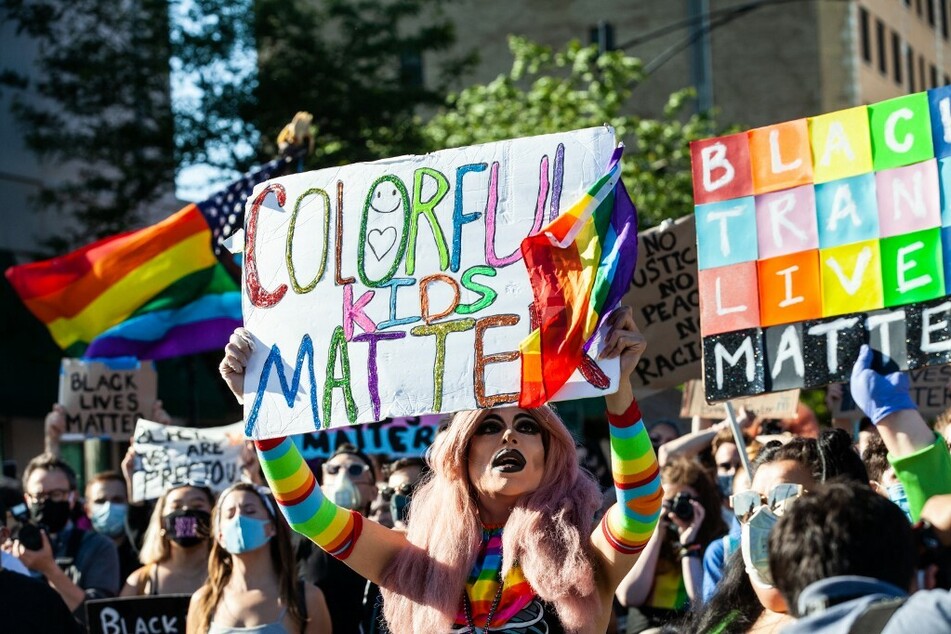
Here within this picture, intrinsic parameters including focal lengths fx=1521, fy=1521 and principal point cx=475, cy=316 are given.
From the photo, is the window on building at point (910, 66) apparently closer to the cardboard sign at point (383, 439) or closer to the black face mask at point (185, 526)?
the cardboard sign at point (383, 439)

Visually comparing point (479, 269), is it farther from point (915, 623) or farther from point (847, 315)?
point (915, 623)

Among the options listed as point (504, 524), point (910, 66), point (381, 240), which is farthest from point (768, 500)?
point (910, 66)

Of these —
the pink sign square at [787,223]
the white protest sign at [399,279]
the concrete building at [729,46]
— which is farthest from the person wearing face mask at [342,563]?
the concrete building at [729,46]

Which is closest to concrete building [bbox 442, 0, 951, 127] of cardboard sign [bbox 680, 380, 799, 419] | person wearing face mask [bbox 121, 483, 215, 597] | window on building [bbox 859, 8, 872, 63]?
window on building [bbox 859, 8, 872, 63]

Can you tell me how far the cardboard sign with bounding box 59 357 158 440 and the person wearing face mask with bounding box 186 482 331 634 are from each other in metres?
4.55

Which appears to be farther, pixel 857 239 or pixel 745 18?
pixel 745 18

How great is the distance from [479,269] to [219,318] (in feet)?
22.0

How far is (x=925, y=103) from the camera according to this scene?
4820mm

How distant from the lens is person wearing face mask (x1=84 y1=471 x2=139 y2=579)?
821 centimetres

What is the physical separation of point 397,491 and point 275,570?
60 cm

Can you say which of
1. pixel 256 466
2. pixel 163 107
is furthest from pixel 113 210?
pixel 256 466

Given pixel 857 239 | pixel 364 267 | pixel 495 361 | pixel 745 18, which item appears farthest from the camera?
pixel 745 18

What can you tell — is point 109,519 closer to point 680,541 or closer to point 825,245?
point 680,541

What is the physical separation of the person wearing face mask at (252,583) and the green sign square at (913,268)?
8.26 feet
